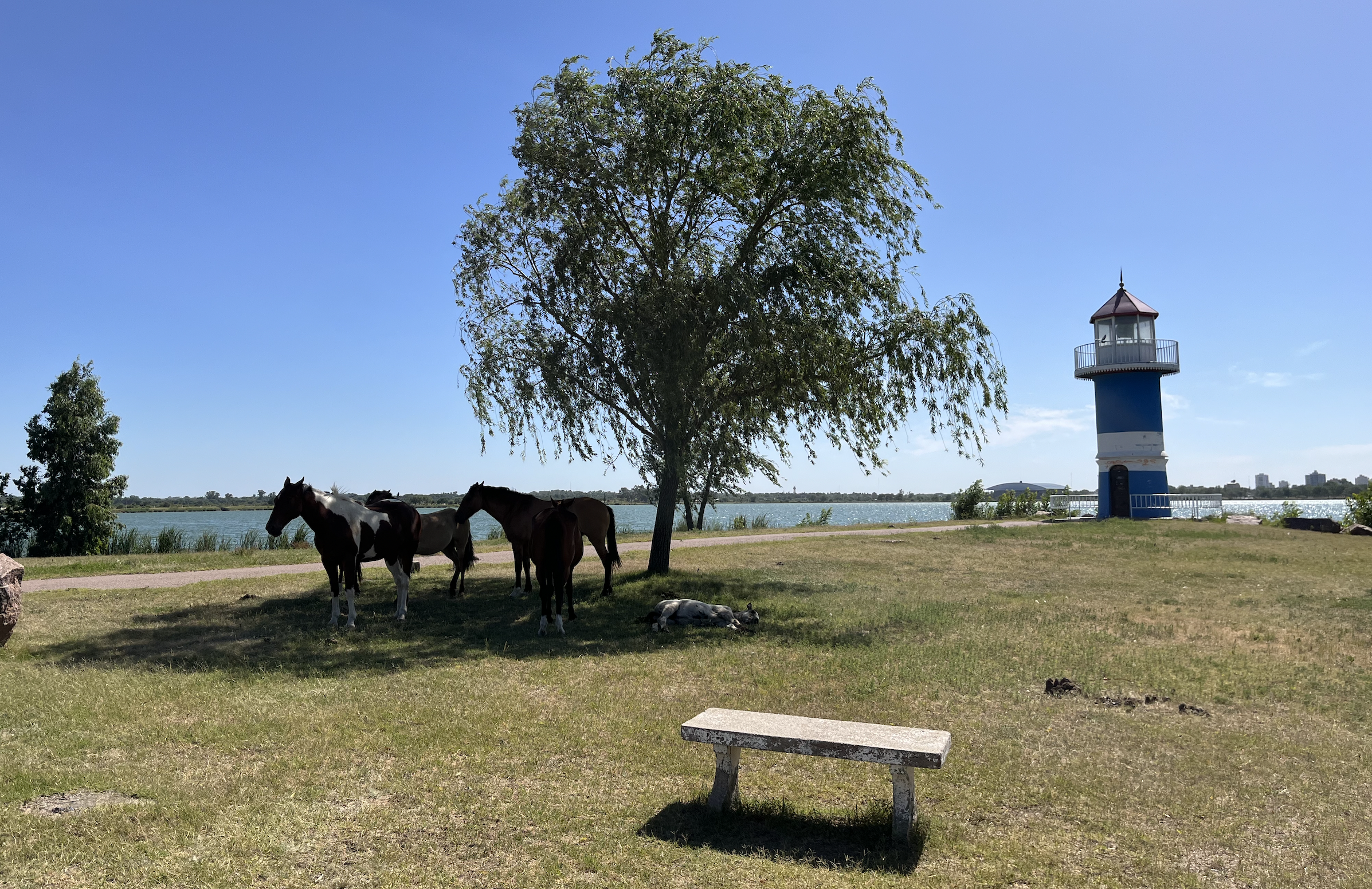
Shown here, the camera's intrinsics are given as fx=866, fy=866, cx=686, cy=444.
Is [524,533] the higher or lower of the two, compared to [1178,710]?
higher

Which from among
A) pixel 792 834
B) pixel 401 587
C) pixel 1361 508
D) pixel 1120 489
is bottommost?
pixel 792 834

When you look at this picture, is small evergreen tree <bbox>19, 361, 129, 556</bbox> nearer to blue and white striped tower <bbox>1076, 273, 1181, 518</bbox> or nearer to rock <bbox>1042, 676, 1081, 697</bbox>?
rock <bbox>1042, 676, 1081, 697</bbox>

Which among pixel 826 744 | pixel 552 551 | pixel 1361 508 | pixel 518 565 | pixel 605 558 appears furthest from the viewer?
pixel 1361 508

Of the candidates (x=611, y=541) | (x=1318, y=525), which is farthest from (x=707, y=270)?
(x=1318, y=525)

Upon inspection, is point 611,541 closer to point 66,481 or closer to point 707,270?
point 707,270

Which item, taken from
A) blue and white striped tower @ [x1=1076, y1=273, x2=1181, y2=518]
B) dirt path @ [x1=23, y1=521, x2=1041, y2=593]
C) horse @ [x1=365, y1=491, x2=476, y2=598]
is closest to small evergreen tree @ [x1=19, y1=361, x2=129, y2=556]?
dirt path @ [x1=23, y1=521, x2=1041, y2=593]

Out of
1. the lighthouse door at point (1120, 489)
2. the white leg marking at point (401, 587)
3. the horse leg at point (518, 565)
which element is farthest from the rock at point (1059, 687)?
the lighthouse door at point (1120, 489)

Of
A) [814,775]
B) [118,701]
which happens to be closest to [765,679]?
[814,775]

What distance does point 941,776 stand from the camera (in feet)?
20.5

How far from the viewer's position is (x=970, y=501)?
146 ft

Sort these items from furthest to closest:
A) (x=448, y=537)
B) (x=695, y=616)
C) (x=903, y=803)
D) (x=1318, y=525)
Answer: (x=1318, y=525) → (x=448, y=537) → (x=695, y=616) → (x=903, y=803)

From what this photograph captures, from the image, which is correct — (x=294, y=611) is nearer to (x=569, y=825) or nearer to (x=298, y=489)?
(x=298, y=489)

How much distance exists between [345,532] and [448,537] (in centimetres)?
299

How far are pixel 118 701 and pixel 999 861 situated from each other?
7.60 meters
